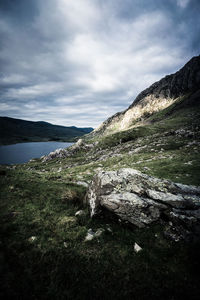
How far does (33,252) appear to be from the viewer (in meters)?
5.57

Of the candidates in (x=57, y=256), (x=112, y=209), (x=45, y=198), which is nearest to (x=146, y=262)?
(x=112, y=209)

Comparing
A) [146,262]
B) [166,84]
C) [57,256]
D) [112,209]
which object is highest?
[166,84]

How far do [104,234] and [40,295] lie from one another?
11.9 feet

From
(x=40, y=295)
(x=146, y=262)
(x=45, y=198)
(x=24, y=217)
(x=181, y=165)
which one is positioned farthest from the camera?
(x=181, y=165)

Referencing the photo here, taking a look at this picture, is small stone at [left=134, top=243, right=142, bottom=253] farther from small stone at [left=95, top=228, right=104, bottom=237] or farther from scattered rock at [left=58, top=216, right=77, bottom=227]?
scattered rock at [left=58, top=216, right=77, bottom=227]

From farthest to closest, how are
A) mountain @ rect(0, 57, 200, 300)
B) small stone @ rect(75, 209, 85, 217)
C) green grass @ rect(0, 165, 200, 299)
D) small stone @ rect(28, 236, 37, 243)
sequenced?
1. small stone @ rect(75, 209, 85, 217)
2. small stone @ rect(28, 236, 37, 243)
3. mountain @ rect(0, 57, 200, 300)
4. green grass @ rect(0, 165, 200, 299)

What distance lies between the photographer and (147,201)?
793cm

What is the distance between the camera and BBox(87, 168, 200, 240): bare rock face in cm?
693

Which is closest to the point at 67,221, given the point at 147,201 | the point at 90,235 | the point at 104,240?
the point at 90,235

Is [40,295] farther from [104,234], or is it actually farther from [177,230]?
[177,230]

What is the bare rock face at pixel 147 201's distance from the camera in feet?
22.7

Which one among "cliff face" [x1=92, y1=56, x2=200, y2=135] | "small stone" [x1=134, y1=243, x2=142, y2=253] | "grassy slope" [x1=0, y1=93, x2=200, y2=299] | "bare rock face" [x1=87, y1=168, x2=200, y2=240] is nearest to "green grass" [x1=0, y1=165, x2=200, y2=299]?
"grassy slope" [x1=0, y1=93, x2=200, y2=299]

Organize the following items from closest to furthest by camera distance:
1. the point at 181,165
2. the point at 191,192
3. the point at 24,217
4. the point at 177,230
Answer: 1. the point at 177,230
2. the point at 24,217
3. the point at 191,192
4. the point at 181,165

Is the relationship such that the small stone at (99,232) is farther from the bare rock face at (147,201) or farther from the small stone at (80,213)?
the small stone at (80,213)
